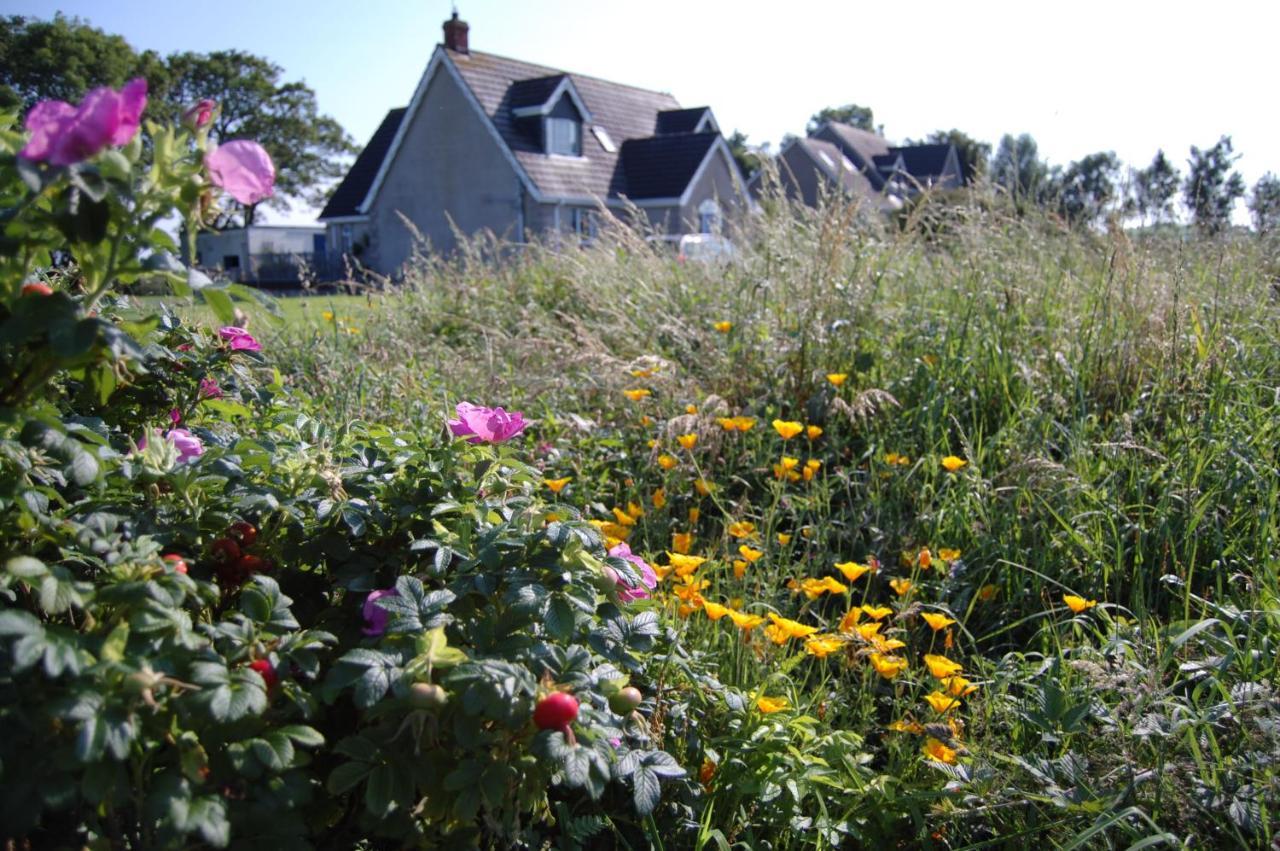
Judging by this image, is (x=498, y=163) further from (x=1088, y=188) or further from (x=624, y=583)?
(x=624, y=583)

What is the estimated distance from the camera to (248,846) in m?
1.03

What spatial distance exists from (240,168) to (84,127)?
0.53 ft

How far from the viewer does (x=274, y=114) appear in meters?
38.9

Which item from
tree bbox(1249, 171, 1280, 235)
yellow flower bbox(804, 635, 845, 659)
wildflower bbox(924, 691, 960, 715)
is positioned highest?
tree bbox(1249, 171, 1280, 235)

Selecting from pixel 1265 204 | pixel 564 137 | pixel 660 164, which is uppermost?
pixel 564 137

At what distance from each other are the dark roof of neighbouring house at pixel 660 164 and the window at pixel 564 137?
1.31 metres

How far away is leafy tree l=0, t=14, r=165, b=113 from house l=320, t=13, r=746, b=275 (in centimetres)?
570

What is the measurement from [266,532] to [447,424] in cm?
32

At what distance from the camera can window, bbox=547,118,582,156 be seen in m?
20.7

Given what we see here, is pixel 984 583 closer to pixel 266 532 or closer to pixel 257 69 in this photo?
pixel 266 532

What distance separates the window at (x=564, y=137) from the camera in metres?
20.7

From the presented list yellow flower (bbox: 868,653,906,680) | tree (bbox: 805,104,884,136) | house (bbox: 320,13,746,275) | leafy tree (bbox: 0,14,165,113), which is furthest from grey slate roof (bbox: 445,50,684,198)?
tree (bbox: 805,104,884,136)

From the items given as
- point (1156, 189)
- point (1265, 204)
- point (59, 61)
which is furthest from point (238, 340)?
point (59, 61)

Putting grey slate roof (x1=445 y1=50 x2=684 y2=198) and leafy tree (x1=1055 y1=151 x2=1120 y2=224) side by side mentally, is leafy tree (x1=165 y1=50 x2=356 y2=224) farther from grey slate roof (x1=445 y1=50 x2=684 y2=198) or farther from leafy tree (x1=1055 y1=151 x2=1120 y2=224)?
leafy tree (x1=1055 y1=151 x2=1120 y2=224)
